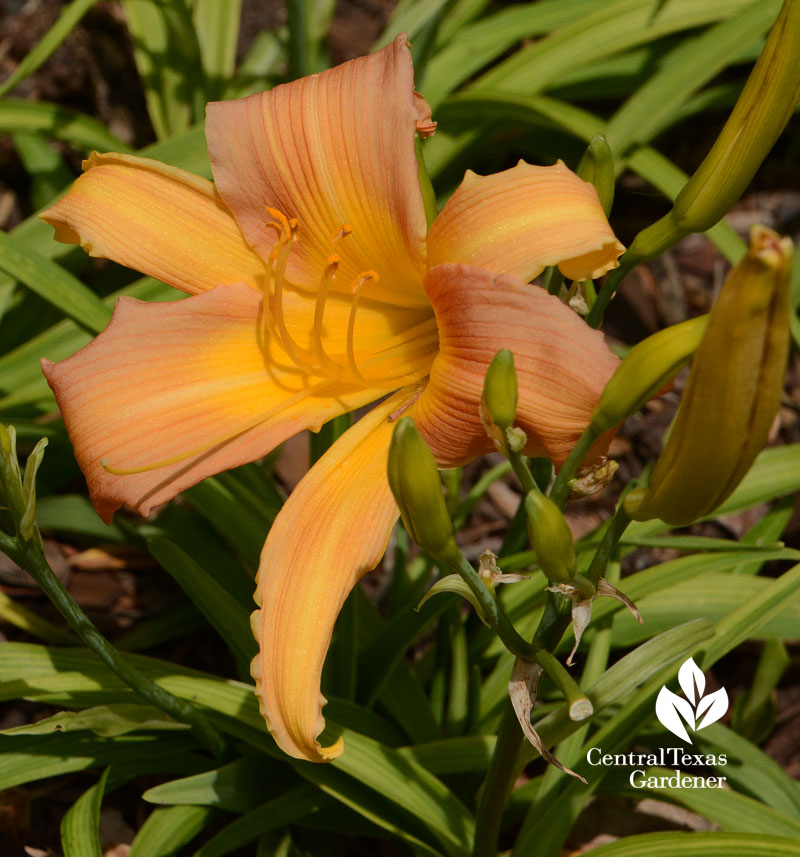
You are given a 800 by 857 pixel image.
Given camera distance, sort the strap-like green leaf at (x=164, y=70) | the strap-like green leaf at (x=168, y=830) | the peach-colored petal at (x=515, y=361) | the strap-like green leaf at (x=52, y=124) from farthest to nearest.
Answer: the strap-like green leaf at (x=164, y=70) → the strap-like green leaf at (x=52, y=124) → the strap-like green leaf at (x=168, y=830) → the peach-colored petal at (x=515, y=361)

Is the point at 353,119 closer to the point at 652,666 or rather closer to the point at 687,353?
the point at 687,353

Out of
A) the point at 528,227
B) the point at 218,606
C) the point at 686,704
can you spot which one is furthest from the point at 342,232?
the point at 686,704

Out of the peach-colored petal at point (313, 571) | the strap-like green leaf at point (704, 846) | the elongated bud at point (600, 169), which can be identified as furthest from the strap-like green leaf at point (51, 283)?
the strap-like green leaf at point (704, 846)

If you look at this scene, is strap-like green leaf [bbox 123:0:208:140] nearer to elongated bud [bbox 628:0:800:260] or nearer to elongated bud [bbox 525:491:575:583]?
elongated bud [bbox 628:0:800:260]

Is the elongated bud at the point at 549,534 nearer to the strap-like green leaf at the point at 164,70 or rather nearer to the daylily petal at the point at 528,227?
the daylily petal at the point at 528,227

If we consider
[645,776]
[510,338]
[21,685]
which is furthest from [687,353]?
[21,685]
